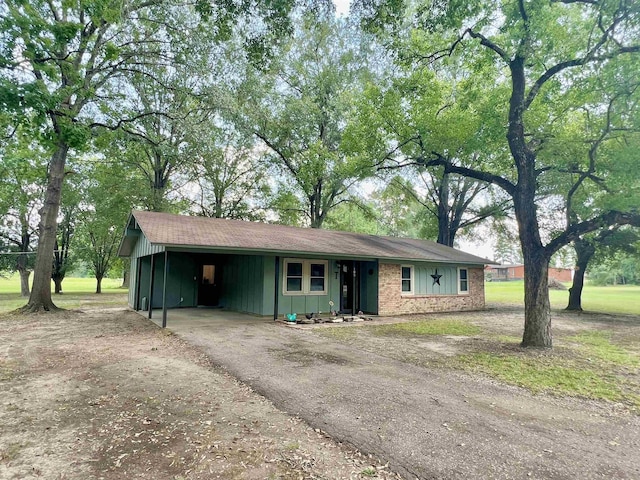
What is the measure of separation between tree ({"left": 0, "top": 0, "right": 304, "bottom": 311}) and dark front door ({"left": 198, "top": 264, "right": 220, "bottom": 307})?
211 inches

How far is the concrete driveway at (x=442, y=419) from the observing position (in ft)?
9.51

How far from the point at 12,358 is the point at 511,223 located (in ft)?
88.5

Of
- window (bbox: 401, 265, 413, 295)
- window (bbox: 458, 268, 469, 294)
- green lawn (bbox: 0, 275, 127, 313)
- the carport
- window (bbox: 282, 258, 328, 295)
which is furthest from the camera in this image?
green lawn (bbox: 0, 275, 127, 313)

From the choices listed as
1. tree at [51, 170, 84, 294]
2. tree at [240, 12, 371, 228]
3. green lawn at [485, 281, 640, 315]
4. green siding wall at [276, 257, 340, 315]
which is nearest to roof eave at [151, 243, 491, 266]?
green siding wall at [276, 257, 340, 315]

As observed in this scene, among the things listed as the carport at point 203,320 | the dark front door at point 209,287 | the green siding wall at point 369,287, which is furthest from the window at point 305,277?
the dark front door at point 209,287

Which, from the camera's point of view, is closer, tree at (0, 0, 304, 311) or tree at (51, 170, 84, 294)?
tree at (0, 0, 304, 311)

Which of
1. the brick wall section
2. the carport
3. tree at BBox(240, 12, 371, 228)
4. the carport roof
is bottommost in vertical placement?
the carport

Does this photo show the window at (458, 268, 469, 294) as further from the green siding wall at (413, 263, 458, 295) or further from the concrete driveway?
the concrete driveway

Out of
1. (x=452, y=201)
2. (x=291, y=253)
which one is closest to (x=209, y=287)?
(x=291, y=253)

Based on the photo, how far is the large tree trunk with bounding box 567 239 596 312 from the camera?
16781mm

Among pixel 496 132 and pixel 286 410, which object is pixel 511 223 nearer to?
pixel 496 132

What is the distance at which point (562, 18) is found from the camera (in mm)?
9031

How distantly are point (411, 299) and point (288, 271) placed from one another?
211 inches

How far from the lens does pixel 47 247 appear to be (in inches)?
537
